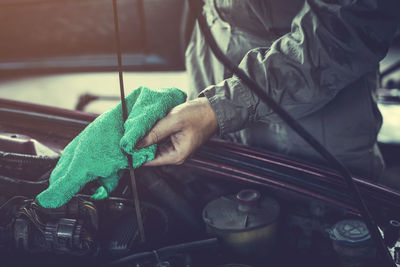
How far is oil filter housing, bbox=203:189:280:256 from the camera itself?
67cm

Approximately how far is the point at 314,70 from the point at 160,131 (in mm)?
349

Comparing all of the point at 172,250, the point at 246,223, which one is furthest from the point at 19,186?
the point at 246,223

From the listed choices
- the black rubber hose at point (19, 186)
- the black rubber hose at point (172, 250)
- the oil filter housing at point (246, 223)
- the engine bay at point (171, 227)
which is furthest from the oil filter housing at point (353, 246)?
the black rubber hose at point (19, 186)

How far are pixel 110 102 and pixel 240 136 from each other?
1.66 metres

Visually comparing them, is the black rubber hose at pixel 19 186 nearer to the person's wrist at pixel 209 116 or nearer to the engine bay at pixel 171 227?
the engine bay at pixel 171 227

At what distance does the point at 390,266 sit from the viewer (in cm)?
58

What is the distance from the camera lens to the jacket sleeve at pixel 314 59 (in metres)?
0.72

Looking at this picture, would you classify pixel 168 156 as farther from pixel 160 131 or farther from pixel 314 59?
pixel 314 59

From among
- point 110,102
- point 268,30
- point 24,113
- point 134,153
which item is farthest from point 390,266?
point 110,102

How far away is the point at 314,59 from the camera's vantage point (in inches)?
29.0

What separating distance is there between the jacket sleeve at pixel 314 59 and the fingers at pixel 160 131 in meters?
0.10

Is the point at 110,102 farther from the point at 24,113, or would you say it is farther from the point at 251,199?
the point at 251,199

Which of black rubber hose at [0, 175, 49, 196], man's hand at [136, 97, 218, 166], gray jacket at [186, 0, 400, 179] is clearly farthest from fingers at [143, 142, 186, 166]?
black rubber hose at [0, 175, 49, 196]

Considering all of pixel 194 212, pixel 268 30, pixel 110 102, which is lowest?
pixel 110 102
